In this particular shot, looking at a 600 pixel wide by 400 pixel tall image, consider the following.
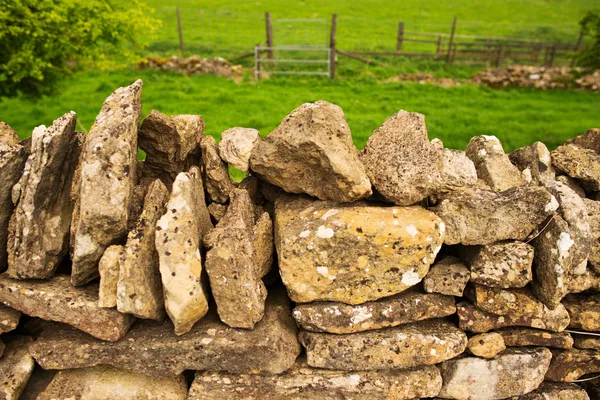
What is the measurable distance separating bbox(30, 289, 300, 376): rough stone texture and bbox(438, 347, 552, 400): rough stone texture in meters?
1.55

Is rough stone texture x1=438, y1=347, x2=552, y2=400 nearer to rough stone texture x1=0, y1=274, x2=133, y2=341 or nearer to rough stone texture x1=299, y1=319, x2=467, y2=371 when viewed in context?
rough stone texture x1=299, y1=319, x2=467, y2=371

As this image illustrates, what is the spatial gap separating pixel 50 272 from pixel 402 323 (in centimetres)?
300

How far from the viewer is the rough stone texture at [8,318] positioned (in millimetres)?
4023

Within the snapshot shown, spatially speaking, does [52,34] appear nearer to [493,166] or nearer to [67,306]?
[67,306]

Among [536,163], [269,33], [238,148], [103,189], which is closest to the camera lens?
[103,189]

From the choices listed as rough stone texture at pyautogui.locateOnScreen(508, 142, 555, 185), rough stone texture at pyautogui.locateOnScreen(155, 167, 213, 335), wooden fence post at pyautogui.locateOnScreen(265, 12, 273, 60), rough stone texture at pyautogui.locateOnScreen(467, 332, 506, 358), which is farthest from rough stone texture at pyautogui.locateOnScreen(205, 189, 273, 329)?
wooden fence post at pyautogui.locateOnScreen(265, 12, 273, 60)

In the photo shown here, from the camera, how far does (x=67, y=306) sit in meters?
3.79

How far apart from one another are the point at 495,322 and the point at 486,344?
215 millimetres

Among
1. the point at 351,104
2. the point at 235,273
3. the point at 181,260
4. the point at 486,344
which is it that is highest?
the point at 181,260

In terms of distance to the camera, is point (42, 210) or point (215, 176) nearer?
point (42, 210)

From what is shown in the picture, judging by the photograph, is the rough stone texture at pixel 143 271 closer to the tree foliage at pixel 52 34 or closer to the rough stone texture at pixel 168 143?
the rough stone texture at pixel 168 143

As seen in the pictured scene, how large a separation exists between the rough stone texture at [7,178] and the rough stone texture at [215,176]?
1551 millimetres

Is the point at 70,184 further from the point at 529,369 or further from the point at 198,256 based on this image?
the point at 529,369

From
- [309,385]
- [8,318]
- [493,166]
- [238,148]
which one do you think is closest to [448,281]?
[493,166]
